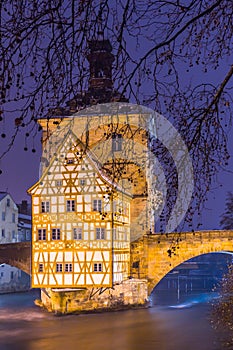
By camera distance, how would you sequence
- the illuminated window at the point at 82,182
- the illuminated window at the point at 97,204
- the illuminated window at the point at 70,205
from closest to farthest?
the illuminated window at the point at 97,204, the illuminated window at the point at 82,182, the illuminated window at the point at 70,205

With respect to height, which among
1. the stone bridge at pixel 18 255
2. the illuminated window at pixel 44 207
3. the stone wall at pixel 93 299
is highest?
the illuminated window at pixel 44 207

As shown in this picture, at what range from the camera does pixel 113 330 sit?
22.1 metres

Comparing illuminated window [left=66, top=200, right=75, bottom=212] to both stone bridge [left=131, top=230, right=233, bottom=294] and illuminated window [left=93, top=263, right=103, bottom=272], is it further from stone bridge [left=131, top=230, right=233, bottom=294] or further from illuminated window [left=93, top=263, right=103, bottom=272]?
stone bridge [left=131, top=230, right=233, bottom=294]

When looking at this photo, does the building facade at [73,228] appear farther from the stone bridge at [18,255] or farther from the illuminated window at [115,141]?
the illuminated window at [115,141]

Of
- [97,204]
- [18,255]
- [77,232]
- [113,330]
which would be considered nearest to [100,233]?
[77,232]

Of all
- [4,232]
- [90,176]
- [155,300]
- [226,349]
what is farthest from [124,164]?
[4,232]

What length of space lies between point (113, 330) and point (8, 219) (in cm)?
2029

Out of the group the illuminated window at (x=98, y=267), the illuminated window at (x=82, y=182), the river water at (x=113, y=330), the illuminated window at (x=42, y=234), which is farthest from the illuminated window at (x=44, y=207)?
the river water at (x=113, y=330)

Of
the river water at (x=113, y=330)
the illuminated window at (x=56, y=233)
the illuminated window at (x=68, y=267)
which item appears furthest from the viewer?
the illuminated window at (x=56, y=233)

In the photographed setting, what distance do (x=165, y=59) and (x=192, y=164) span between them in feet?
2.84

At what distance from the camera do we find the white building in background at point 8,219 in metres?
40.1

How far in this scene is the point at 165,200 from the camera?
541 centimetres

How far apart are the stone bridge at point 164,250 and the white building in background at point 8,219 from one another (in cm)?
1239

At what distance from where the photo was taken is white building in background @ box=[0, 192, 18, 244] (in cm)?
4006
